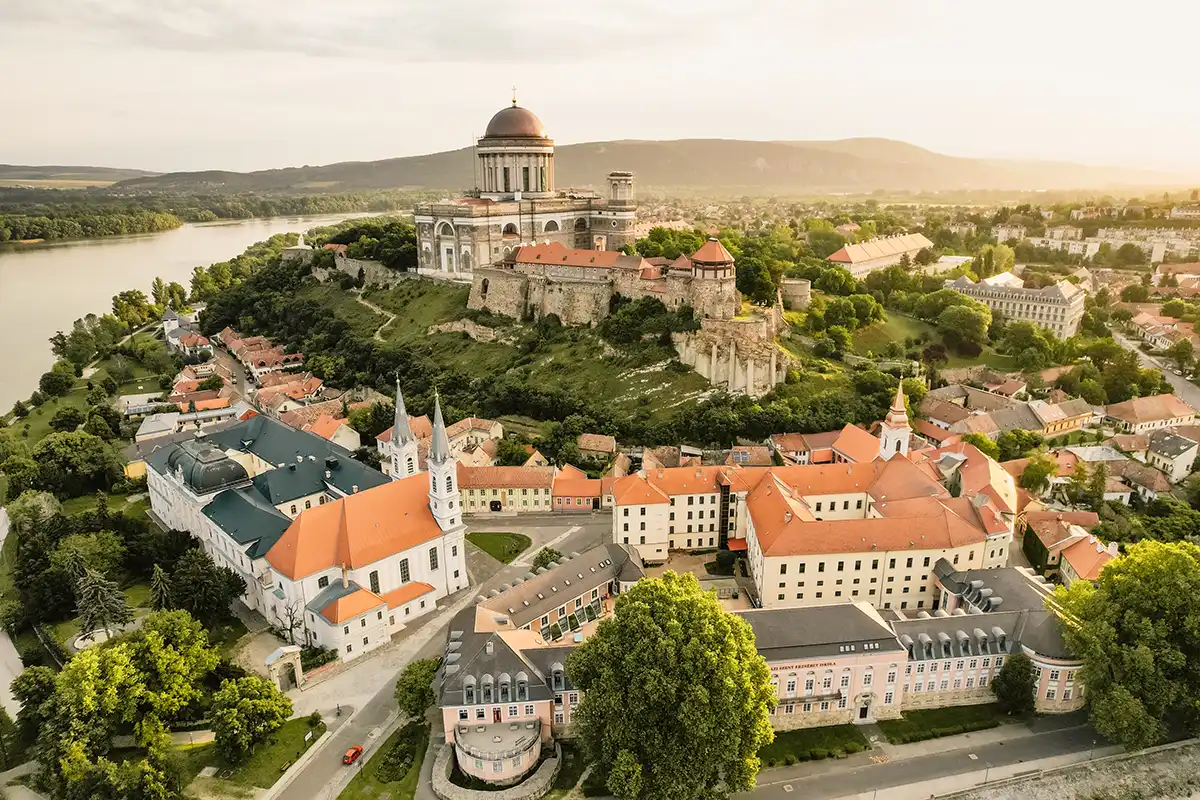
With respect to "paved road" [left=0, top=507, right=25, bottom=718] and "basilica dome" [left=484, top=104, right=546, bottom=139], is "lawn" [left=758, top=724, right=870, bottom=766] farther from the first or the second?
"basilica dome" [left=484, top=104, right=546, bottom=139]

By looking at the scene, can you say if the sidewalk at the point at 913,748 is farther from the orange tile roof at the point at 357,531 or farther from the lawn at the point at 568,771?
the orange tile roof at the point at 357,531

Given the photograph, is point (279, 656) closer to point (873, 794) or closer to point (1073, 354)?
point (873, 794)

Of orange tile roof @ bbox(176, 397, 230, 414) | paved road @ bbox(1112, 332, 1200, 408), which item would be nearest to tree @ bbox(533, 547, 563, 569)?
orange tile roof @ bbox(176, 397, 230, 414)

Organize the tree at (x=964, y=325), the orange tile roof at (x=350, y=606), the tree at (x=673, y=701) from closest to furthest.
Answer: the tree at (x=673, y=701) < the orange tile roof at (x=350, y=606) < the tree at (x=964, y=325)

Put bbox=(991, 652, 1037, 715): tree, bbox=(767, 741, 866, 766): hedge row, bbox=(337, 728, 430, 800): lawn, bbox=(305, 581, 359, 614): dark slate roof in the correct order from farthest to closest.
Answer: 1. bbox=(305, 581, 359, 614): dark slate roof
2. bbox=(991, 652, 1037, 715): tree
3. bbox=(767, 741, 866, 766): hedge row
4. bbox=(337, 728, 430, 800): lawn

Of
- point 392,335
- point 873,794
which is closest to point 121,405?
point 392,335

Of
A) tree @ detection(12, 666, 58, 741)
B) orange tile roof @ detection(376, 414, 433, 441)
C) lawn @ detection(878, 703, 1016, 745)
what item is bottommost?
lawn @ detection(878, 703, 1016, 745)

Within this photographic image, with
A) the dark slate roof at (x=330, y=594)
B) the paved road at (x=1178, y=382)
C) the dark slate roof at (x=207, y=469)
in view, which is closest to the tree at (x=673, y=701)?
the dark slate roof at (x=330, y=594)
